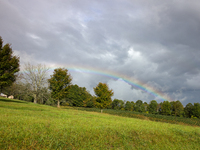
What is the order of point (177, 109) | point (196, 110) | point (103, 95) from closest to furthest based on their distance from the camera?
point (103, 95)
point (196, 110)
point (177, 109)

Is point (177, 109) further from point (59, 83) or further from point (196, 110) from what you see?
point (59, 83)

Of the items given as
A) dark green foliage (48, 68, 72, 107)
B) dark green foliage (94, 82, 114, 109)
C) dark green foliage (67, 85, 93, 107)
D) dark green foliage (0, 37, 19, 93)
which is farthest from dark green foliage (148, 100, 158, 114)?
dark green foliage (0, 37, 19, 93)

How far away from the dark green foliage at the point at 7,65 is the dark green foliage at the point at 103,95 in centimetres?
1817

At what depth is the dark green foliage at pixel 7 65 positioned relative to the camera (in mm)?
22281

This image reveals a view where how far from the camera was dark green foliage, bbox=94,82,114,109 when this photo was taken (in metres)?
32.8

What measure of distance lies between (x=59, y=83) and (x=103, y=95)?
479 inches

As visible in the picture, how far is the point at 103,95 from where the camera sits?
3281cm

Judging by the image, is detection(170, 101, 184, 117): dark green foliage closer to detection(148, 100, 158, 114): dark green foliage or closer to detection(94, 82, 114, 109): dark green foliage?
detection(148, 100, 158, 114): dark green foliage

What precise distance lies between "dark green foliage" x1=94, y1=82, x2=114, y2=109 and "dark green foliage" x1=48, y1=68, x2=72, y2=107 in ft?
28.2

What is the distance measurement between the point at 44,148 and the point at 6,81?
2227 cm

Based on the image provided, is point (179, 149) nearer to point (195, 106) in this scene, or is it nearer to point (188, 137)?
point (188, 137)

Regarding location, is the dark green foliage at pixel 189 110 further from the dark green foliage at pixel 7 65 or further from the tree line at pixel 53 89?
the dark green foliage at pixel 7 65

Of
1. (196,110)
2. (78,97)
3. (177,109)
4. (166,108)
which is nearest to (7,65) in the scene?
(78,97)

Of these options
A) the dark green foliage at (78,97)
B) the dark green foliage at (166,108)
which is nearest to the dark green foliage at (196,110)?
the dark green foliage at (166,108)
